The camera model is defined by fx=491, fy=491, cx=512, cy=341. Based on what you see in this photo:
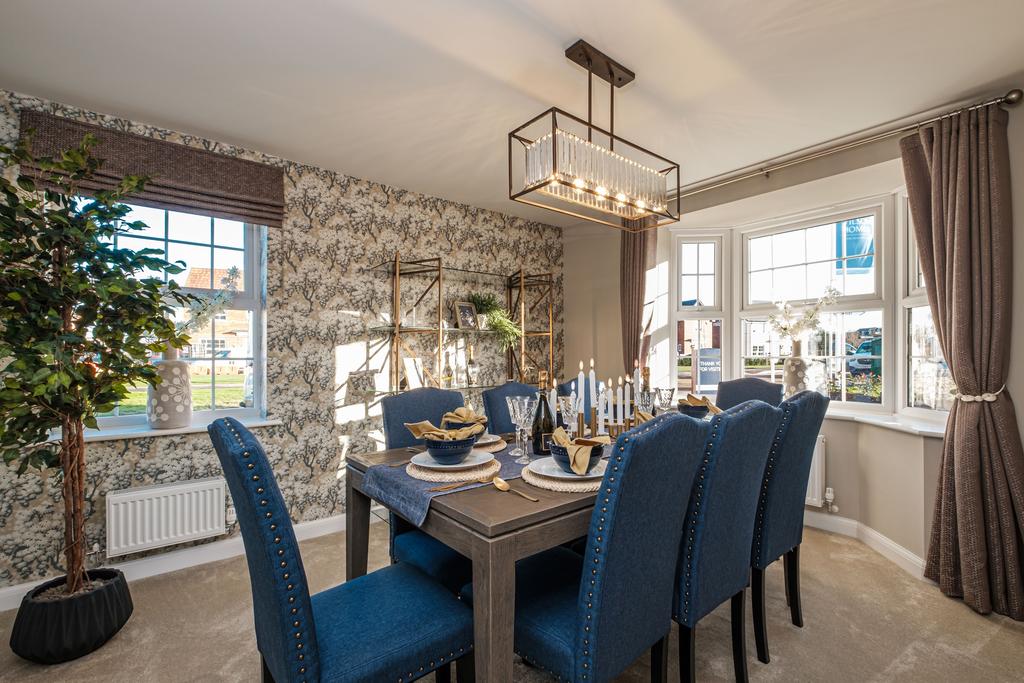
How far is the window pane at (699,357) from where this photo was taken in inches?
162

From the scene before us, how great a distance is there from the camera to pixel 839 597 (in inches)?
95.3

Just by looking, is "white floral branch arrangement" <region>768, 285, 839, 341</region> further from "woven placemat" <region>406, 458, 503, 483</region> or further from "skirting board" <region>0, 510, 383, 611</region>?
"skirting board" <region>0, 510, 383, 611</region>

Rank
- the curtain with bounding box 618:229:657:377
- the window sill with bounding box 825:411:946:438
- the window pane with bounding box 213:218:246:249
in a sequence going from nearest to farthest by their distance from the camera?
the window sill with bounding box 825:411:946:438 → the window pane with bounding box 213:218:246:249 → the curtain with bounding box 618:229:657:377

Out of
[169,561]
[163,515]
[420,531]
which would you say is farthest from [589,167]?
[169,561]

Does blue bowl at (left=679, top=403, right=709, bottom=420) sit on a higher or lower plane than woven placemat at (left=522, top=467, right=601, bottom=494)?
higher

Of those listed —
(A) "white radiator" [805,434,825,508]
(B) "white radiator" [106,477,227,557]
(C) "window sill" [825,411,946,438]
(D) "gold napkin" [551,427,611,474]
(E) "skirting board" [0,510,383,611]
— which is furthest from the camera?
(A) "white radiator" [805,434,825,508]

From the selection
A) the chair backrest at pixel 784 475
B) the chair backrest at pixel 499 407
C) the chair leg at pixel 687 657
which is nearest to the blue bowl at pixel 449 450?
the chair leg at pixel 687 657

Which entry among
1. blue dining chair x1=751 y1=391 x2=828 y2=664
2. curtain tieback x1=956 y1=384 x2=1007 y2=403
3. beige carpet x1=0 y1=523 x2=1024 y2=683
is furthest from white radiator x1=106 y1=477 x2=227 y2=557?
curtain tieback x1=956 y1=384 x2=1007 y2=403

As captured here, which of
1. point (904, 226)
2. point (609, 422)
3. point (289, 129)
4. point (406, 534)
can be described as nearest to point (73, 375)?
point (406, 534)

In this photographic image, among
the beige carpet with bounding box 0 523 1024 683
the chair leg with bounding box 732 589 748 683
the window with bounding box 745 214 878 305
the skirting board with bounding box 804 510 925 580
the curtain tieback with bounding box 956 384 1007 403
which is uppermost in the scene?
the window with bounding box 745 214 878 305

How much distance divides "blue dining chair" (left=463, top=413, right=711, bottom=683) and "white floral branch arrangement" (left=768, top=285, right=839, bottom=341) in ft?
→ 8.14

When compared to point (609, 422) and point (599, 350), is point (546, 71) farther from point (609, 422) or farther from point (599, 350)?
point (599, 350)

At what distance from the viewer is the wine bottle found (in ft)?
6.95

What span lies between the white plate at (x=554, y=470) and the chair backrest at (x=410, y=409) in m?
0.82
